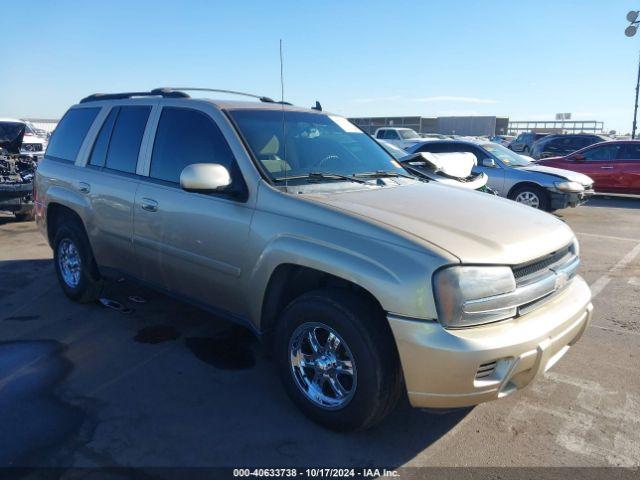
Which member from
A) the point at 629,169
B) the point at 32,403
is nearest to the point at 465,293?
the point at 32,403

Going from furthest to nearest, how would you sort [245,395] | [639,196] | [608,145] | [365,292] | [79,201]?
1. [639,196]
2. [608,145]
3. [79,201]
4. [245,395]
5. [365,292]

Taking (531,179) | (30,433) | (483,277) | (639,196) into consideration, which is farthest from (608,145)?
(30,433)

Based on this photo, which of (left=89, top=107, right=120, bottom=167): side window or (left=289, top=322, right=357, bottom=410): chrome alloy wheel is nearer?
(left=289, top=322, right=357, bottom=410): chrome alloy wheel

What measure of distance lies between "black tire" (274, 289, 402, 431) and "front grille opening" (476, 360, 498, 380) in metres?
0.43

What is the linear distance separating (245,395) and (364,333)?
118cm

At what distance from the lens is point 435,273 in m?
2.54

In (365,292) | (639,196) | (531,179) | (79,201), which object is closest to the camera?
(365,292)

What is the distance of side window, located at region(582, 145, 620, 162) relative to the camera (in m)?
13.6

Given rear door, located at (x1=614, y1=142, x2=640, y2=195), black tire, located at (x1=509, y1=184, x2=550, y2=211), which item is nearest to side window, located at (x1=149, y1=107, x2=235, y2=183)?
black tire, located at (x1=509, y1=184, x2=550, y2=211)

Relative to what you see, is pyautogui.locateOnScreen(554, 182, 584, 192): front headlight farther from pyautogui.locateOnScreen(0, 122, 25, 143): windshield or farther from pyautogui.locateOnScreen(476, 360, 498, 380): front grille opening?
pyautogui.locateOnScreen(0, 122, 25, 143): windshield

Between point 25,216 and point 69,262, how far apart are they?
5.64m

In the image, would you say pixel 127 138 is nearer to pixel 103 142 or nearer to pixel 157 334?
pixel 103 142

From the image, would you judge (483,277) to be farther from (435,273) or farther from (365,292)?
(365,292)

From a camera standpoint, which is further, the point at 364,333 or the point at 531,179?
the point at 531,179
